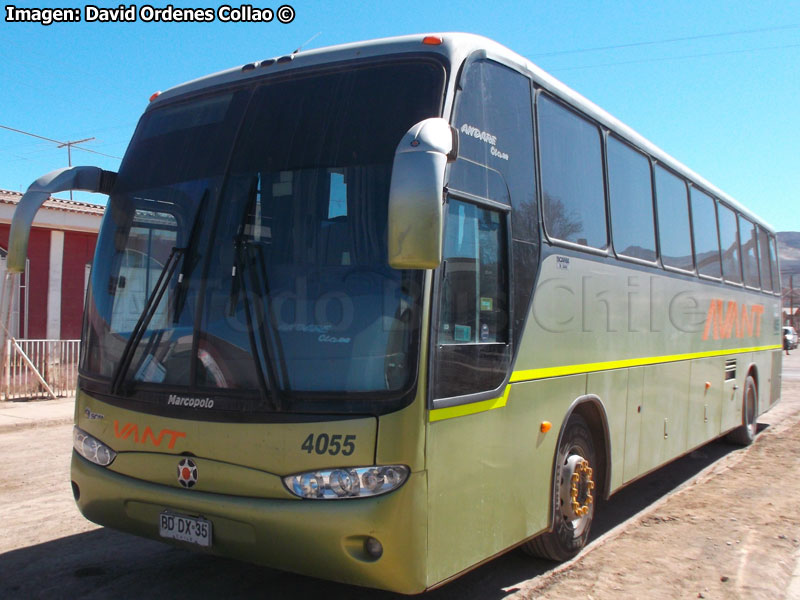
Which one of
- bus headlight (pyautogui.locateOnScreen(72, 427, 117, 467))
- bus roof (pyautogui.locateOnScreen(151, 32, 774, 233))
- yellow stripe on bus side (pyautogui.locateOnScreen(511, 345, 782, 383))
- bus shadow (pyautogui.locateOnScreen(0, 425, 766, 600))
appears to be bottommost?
bus shadow (pyautogui.locateOnScreen(0, 425, 766, 600))

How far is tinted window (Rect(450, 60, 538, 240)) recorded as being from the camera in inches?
170

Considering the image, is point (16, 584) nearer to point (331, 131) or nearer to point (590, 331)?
point (331, 131)

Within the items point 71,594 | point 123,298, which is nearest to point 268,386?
point 123,298

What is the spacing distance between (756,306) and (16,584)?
1073cm

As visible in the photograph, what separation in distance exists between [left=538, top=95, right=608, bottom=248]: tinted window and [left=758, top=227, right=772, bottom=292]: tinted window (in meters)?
7.36

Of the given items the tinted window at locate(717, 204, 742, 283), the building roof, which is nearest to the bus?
the tinted window at locate(717, 204, 742, 283)

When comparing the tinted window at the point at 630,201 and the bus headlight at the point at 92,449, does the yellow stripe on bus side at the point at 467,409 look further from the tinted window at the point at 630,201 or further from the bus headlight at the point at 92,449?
the tinted window at the point at 630,201

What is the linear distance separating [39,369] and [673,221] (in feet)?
40.1

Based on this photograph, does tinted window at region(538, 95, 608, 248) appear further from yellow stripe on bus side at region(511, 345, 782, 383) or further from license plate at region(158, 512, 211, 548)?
license plate at region(158, 512, 211, 548)

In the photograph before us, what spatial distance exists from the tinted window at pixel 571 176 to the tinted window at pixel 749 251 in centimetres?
590

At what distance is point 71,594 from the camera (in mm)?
4711

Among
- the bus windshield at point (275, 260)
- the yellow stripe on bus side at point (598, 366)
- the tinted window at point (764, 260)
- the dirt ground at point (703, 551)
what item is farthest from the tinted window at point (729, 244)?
the bus windshield at point (275, 260)

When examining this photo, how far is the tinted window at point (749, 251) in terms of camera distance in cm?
1121

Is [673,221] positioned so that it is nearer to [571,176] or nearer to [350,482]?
[571,176]
